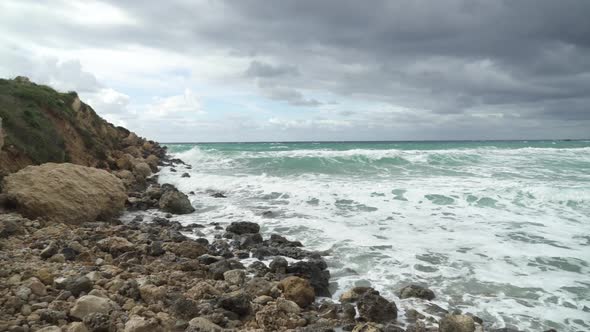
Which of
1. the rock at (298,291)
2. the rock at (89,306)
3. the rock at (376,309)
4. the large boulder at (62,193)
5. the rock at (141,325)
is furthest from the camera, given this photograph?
the large boulder at (62,193)

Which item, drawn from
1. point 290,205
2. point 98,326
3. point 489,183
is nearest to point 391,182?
point 489,183

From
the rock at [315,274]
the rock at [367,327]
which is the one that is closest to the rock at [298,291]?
the rock at [315,274]

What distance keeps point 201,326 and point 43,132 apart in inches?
484

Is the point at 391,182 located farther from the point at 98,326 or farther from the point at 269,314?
the point at 98,326

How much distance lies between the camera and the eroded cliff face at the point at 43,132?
11117 mm

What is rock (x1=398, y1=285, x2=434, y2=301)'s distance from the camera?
19.2ft

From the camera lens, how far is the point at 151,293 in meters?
4.82

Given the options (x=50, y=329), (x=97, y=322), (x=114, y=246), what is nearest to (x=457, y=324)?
(x=97, y=322)

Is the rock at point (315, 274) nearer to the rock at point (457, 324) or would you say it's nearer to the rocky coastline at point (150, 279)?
the rocky coastline at point (150, 279)

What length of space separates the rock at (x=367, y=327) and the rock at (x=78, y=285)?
139 inches

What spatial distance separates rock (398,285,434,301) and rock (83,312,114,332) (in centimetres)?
429

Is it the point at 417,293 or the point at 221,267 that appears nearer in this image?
the point at 417,293

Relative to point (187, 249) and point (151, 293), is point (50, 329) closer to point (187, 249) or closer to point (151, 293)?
point (151, 293)

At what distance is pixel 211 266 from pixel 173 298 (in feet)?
5.46
